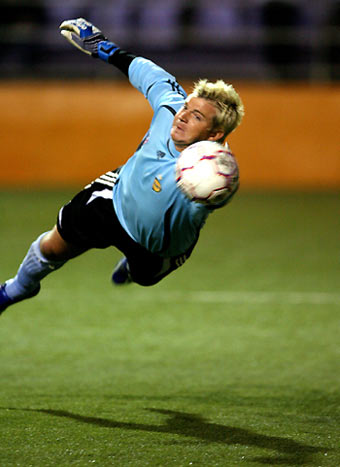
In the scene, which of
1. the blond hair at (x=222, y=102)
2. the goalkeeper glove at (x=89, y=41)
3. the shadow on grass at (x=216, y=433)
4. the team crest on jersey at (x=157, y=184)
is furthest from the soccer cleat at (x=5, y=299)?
the blond hair at (x=222, y=102)

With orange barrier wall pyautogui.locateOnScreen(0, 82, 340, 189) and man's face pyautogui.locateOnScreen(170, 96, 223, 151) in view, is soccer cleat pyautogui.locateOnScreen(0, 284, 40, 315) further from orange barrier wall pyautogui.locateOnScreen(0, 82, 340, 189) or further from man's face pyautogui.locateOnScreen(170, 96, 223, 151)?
orange barrier wall pyautogui.locateOnScreen(0, 82, 340, 189)

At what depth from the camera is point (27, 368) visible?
4.83 m

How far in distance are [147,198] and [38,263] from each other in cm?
80

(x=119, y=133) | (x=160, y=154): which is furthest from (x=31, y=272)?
(x=119, y=133)

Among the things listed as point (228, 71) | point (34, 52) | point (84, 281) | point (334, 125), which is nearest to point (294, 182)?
point (334, 125)

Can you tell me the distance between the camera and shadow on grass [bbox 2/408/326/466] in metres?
3.51

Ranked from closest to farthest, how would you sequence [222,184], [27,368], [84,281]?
[222,184]
[27,368]
[84,281]

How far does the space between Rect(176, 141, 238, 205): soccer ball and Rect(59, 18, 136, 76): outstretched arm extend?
1.10 m

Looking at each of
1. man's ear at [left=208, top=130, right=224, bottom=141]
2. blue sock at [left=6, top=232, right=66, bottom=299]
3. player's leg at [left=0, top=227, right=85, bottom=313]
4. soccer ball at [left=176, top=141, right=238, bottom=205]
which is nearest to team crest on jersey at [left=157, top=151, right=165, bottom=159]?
man's ear at [left=208, top=130, right=224, bottom=141]

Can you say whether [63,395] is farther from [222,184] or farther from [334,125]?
[334,125]

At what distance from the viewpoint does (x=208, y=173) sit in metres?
3.29

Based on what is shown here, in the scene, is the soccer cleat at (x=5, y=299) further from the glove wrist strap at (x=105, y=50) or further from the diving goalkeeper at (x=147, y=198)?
the glove wrist strap at (x=105, y=50)

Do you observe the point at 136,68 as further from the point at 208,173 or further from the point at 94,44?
the point at 208,173

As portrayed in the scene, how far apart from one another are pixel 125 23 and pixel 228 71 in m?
1.66
